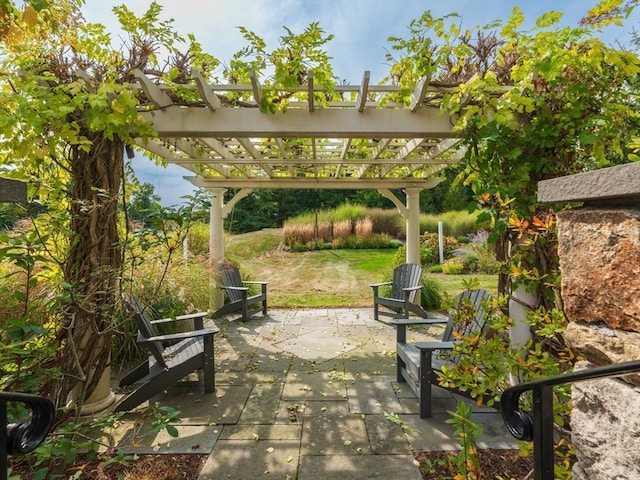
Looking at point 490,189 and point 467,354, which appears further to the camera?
point 490,189

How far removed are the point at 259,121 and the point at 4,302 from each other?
2526 mm

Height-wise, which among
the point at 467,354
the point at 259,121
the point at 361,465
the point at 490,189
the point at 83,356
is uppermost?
the point at 259,121

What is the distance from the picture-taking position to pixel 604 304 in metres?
0.81

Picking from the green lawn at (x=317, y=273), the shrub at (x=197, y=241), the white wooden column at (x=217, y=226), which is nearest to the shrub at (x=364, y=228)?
the green lawn at (x=317, y=273)

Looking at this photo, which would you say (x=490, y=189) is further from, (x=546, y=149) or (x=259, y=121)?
(x=259, y=121)

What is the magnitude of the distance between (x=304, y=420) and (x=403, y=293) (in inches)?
116

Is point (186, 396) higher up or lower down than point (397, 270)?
lower down

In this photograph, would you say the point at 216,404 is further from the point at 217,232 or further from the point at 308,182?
the point at 308,182

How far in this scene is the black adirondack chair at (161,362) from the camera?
2.41m

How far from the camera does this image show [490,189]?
223cm

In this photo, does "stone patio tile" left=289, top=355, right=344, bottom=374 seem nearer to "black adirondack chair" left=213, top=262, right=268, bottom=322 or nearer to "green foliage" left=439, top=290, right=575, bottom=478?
"black adirondack chair" left=213, top=262, right=268, bottom=322

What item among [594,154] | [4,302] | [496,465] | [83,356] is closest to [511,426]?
[496,465]

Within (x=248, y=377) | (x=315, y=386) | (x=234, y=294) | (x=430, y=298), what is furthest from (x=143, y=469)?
(x=430, y=298)

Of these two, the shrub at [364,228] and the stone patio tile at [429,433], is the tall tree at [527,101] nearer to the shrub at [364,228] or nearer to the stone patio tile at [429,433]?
the stone patio tile at [429,433]
